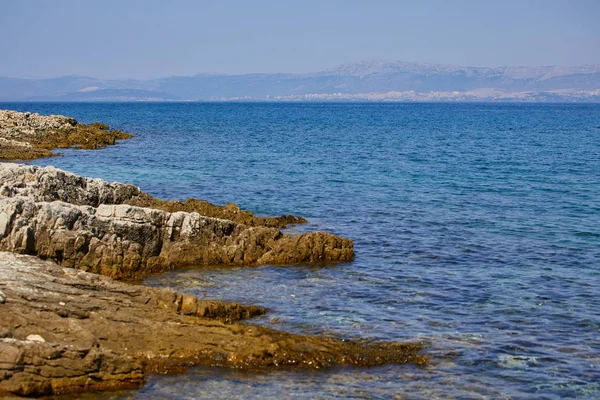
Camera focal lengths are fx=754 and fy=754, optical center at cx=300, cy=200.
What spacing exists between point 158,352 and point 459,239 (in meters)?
15.7

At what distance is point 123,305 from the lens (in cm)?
1574

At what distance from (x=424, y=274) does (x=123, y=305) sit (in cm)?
1032

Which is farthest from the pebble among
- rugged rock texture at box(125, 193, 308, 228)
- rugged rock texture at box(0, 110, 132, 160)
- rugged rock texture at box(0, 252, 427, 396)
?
rugged rock texture at box(0, 110, 132, 160)

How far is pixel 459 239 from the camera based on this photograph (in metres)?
27.9

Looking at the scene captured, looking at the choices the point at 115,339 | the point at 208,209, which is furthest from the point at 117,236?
the point at 115,339

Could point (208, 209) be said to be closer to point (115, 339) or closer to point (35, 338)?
point (115, 339)

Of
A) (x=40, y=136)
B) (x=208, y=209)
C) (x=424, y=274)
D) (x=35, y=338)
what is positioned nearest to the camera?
(x=35, y=338)

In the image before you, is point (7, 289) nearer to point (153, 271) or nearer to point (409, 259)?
point (153, 271)

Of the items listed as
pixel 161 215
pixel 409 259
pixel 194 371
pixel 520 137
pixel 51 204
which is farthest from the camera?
pixel 520 137

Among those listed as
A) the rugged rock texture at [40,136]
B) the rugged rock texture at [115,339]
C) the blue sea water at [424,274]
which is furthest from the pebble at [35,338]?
the rugged rock texture at [40,136]

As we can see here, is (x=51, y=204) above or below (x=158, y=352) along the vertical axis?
above

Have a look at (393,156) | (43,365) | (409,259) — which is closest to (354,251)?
(409,259)

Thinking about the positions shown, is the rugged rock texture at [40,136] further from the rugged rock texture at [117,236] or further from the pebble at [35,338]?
the pebble at [35,338]

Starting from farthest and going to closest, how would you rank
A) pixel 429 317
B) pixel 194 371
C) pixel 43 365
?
pixel 429 317 → pixel 194 371 → pixel 43 365
